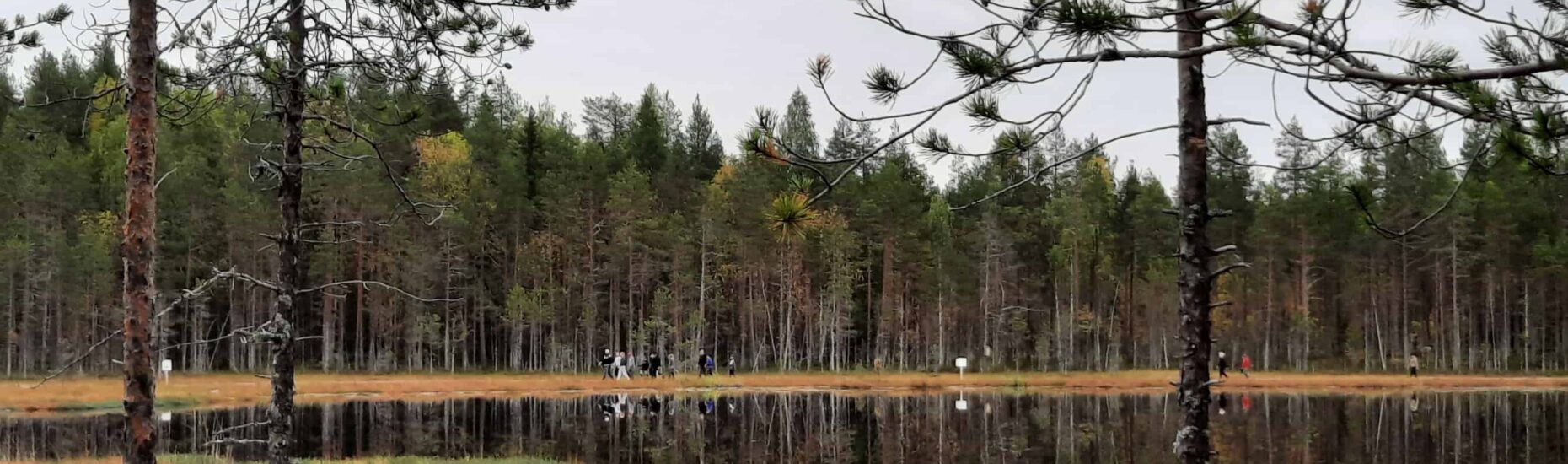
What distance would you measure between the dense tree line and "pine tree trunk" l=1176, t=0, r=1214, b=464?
46.3 meters

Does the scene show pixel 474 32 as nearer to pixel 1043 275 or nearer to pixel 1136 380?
Result: pixel 1136 380

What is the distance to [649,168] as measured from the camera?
69.5m

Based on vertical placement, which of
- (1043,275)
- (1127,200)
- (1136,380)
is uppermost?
(1127,200)

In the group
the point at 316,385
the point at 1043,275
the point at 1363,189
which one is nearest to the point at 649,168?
the point at 1043,275

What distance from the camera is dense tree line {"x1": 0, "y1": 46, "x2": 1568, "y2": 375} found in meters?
55.4

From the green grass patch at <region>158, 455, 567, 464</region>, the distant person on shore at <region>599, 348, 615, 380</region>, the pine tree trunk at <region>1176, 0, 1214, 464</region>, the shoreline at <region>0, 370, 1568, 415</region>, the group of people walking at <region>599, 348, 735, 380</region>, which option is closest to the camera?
the pine tree trunk at <region>1176, 0, 1214, 464</region>

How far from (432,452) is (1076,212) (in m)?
49.4

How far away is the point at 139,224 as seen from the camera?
837cm

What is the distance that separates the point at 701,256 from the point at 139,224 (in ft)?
177

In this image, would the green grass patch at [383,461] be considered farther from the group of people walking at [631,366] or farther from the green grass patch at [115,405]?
the group of people walking at [631,366]

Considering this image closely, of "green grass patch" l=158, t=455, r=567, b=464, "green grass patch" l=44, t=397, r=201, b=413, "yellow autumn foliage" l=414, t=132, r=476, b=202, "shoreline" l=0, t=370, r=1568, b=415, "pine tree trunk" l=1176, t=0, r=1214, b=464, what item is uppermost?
"yellow autumn foliage" l=414, t=132, r=476, b=202

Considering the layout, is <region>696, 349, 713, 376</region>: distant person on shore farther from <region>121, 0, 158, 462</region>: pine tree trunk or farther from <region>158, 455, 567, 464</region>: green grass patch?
<region>121, 0, 158, 462</region>: pine tree trunk

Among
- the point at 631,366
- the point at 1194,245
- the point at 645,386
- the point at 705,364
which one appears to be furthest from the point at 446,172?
the point at 1194,245

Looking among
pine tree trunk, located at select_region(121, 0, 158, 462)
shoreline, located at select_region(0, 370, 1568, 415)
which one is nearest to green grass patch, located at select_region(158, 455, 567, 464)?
pine tree trunk, located at select_region(121, 0, 158, 462)
